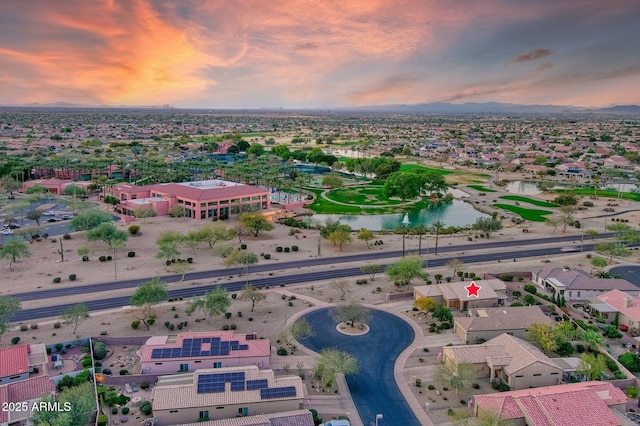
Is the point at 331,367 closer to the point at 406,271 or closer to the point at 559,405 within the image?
the point at 559,405

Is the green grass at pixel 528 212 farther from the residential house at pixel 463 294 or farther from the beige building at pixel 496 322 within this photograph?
the beige building at pixel 496 322

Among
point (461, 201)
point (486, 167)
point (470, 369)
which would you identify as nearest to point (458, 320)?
point (470, 369)

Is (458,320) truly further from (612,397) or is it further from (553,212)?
(553,212)

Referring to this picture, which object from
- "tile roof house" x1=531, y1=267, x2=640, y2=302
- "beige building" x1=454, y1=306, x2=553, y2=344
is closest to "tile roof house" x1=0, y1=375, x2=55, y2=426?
"beige building" x1=454, y1=306, x2=553, y2=344

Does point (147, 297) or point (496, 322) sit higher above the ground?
point (147, 297)

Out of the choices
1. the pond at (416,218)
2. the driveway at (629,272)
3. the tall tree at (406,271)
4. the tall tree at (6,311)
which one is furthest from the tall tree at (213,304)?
the driveway at (629,272)

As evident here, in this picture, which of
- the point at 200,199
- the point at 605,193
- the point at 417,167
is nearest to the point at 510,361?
the point at 200,199
